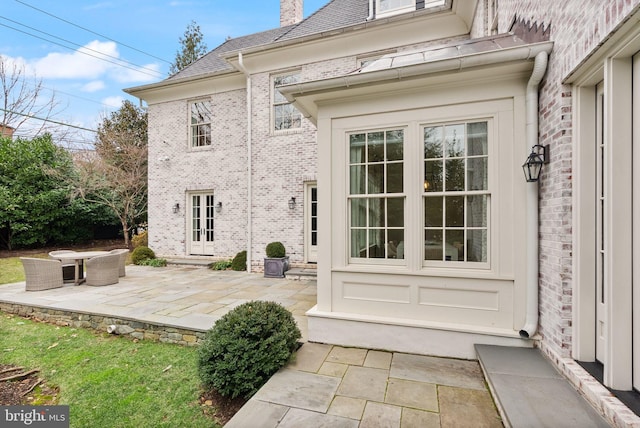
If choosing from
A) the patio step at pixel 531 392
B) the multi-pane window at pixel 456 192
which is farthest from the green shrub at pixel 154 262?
the patio step at pixel 531 392

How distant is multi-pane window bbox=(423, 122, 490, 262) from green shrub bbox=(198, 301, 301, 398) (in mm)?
1824

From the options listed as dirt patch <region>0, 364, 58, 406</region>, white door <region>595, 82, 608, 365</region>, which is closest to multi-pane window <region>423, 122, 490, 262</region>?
white door <region>595, 82, 608, 365</region>

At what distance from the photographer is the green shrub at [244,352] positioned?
267 centimetres

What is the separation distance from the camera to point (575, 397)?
83.6 inches

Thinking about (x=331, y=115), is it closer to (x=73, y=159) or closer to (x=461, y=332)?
(x=461, y=332)

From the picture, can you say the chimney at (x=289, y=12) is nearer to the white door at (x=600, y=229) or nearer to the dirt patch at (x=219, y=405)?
the white door at (x=600, y=229)

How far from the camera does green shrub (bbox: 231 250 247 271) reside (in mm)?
8398

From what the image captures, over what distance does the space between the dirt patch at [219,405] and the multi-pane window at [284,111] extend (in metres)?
6.73

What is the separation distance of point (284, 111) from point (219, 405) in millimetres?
7234

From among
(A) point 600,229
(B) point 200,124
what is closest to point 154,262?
(B) point 200,124

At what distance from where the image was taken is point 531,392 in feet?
7.29

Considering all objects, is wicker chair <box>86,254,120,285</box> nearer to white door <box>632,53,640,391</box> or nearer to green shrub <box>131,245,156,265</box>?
green shrub <box>131,245,156,265</box>

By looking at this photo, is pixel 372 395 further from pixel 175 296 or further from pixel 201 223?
pixel 201 223

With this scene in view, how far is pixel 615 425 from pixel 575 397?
13.3 inches
